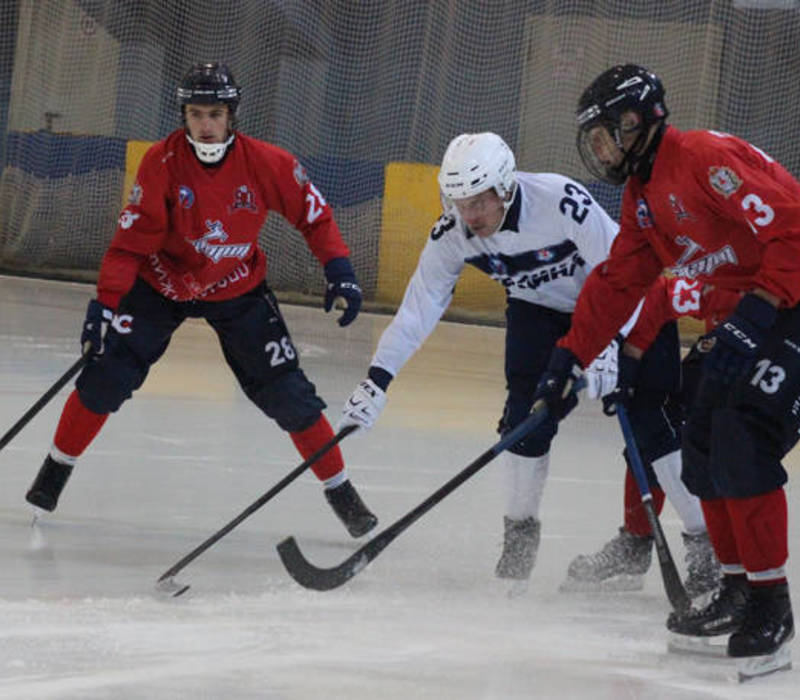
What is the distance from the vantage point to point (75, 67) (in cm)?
1139

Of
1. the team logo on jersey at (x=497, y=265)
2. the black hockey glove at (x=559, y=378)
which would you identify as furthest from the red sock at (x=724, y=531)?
the team logo on jersey at (x=497, y=265)

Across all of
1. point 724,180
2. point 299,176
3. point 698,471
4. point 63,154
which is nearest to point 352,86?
point 63,154

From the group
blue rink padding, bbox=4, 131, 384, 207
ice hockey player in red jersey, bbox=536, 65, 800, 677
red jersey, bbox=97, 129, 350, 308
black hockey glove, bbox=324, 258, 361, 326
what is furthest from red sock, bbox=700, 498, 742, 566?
blue rink padding, bbox=4, 131, 384, 207

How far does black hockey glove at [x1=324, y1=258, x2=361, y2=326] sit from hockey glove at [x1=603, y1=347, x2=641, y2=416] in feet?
2.60

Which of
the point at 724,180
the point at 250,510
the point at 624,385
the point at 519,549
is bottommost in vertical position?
the point at 519,549

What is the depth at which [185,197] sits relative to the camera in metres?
4.16

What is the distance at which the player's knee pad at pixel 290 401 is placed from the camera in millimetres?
4242

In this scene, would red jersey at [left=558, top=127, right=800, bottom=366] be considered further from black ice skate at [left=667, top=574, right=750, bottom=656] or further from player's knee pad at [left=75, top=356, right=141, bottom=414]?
player's knee pad at [left=75, top=356, right=141, bottom=414]

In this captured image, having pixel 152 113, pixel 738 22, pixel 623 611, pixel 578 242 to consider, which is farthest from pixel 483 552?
pixel 152 113

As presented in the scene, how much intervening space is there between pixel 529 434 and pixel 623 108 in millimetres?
985

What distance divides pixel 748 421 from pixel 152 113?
8844 millimetres

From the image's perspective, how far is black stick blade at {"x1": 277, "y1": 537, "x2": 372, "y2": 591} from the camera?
3414 mm

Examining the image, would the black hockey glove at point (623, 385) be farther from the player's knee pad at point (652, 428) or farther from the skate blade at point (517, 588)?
the skate blade at point (517, 588)

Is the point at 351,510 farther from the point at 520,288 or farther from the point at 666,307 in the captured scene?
the point at 666,307
